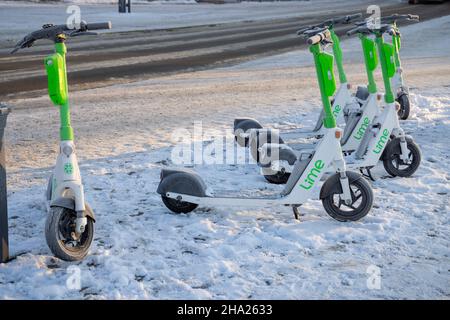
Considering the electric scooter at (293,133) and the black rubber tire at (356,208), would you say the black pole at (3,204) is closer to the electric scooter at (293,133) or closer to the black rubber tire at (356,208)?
the black rubber tire at (356,208)

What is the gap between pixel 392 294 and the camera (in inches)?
171

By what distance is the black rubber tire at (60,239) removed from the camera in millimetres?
4586

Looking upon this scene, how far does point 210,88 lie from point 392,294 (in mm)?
8933

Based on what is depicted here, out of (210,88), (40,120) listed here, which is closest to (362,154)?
(40,120)

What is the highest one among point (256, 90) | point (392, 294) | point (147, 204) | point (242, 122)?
point (256, 90)

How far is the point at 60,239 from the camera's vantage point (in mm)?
4664

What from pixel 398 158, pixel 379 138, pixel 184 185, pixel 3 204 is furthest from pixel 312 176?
pixel 3 204

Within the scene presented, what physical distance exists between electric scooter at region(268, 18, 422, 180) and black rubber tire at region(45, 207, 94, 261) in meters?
2.40

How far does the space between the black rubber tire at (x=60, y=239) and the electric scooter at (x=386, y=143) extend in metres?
2.40

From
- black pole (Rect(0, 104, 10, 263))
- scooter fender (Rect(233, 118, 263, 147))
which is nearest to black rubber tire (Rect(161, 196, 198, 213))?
black pole (Rect(0, 104, 10, 263))

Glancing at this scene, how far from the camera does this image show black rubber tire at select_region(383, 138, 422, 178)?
6812 millimetres

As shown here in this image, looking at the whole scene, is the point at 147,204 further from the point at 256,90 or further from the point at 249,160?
the point at 256,90

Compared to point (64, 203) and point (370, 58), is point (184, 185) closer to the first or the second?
point (64, 203)

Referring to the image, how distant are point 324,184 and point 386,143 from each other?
1.46m
